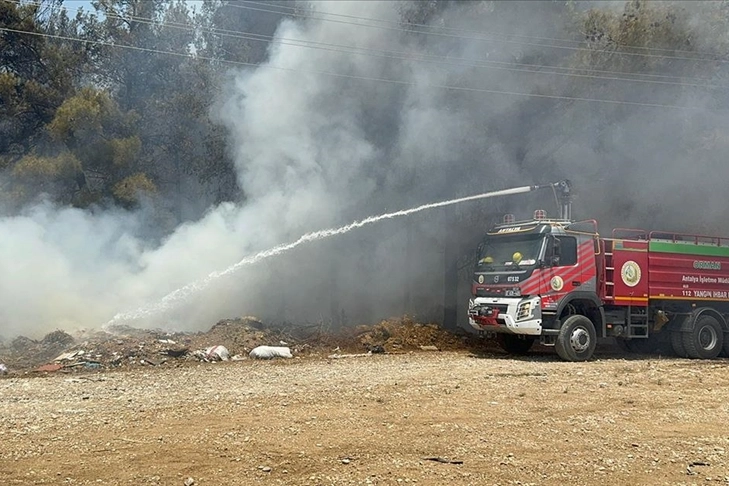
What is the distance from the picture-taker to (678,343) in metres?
14.3

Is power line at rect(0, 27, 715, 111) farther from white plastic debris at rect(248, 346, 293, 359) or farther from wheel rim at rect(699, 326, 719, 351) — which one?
white plastic debris at rect(248, 346, 293, 359)

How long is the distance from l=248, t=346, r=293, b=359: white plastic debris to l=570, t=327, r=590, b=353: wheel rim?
5428 millimetres

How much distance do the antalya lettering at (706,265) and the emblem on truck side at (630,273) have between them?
174 centimetres

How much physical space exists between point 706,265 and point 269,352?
963 centimetres

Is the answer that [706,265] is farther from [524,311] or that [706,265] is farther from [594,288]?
[524,311]

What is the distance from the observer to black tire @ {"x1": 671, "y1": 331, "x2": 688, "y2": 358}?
46.7 ft

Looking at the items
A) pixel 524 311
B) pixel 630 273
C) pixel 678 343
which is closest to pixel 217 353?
pixel 524 311

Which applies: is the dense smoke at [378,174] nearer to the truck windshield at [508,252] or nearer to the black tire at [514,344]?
the black tire at [514,344]

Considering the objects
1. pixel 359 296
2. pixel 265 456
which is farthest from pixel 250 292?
pixel 265 456

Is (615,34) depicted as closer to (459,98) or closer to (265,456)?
(459,98)

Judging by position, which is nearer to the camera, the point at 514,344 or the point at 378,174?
the point at 514,344

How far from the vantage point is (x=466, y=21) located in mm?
19672

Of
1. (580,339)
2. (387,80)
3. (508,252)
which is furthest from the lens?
(387,80)

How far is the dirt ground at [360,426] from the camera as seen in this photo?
5.46m
